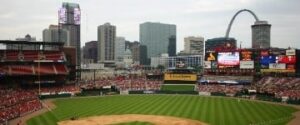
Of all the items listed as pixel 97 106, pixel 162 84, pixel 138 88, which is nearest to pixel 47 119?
pixel 97 106

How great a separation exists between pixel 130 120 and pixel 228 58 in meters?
59.9

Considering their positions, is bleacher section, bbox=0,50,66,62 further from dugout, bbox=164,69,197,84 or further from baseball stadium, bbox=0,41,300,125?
dugout, bbox=164,69,197,84

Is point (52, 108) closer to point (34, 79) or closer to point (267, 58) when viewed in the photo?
point (34, 79)

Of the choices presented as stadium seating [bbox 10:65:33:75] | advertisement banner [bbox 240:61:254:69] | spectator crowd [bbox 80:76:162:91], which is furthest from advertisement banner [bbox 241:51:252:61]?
stadium seating [bbox 10:65:33:75]

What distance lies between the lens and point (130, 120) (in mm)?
60625

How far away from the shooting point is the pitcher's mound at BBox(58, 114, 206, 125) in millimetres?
57816

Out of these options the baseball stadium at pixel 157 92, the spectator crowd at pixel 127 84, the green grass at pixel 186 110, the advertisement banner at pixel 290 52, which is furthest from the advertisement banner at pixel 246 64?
the green grass at pixel 186 110

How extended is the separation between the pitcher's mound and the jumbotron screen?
5364 cm

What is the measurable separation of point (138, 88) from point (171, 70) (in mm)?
17473

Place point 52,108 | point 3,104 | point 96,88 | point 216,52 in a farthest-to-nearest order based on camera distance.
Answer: point 216,52 → point 96,88 → point 52,108 → point 3,104

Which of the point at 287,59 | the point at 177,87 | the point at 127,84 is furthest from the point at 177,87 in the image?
the point at 287,59

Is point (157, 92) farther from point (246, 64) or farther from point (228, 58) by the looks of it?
point (246, 64)

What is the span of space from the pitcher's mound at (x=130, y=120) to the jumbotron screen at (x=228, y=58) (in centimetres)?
5364

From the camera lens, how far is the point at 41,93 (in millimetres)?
94562
